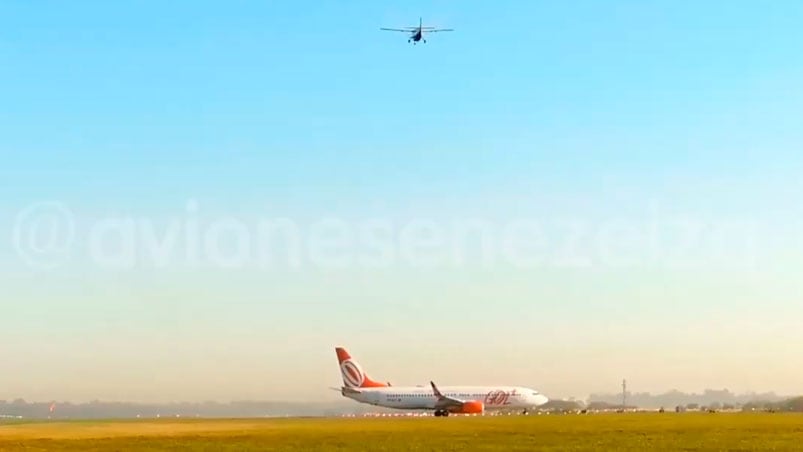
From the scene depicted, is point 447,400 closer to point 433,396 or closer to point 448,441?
point 433,396

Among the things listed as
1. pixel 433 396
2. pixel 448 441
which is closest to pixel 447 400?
pixel 433 396

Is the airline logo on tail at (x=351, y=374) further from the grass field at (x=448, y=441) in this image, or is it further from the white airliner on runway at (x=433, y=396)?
the grass field at (x=448, y=441)

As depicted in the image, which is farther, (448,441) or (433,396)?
(433,396)

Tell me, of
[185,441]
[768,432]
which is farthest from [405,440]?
[768,432]

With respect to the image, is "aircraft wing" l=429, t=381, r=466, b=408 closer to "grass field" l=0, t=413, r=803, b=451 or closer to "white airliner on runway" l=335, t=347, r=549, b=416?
"white airliner on runway" l=335, t=347, r=549, b=416

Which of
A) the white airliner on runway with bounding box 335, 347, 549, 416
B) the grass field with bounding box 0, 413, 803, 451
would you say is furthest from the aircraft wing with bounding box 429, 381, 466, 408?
the grass field with bounding box 0, 413, 803, 451

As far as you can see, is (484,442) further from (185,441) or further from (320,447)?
(185,441)
